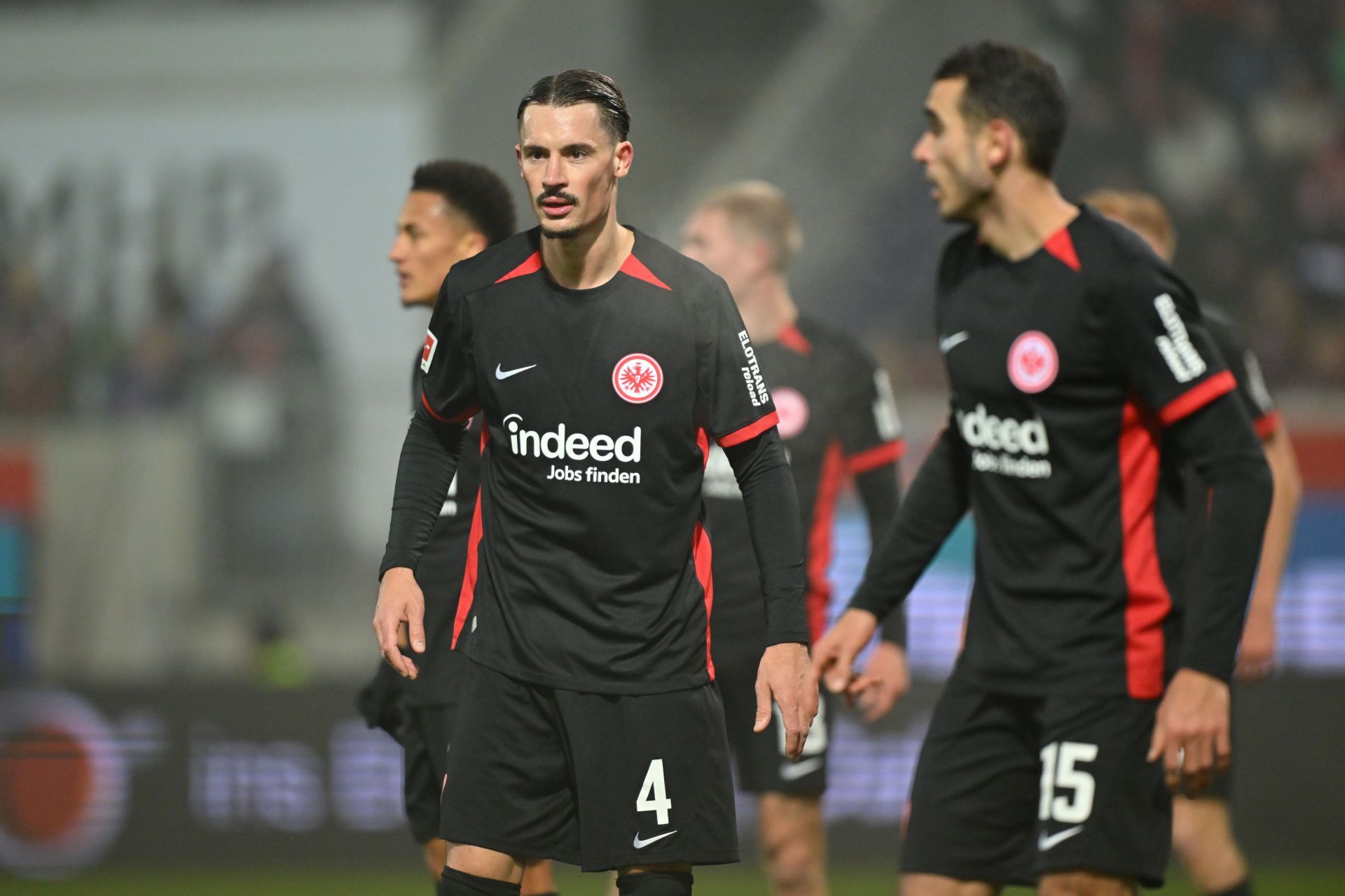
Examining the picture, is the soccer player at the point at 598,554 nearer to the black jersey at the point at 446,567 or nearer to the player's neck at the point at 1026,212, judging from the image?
the player's neck at the point at 1026,212

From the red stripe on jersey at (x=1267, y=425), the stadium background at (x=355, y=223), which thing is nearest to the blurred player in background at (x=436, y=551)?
the red stripe on jersey at (x=1267, y=425)

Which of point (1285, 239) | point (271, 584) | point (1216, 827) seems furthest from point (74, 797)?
point (1285, 239)

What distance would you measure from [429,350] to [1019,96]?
1331mm

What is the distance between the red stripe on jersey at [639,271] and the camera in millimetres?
3375

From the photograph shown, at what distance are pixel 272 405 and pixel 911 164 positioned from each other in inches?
198

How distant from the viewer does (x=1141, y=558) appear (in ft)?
10.8

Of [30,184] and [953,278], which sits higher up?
[30,184]

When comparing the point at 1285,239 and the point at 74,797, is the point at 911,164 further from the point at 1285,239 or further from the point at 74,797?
the point at 74,797

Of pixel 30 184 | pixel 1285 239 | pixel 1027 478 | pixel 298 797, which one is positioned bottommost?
pixel 298 797

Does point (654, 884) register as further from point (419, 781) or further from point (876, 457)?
point (876, 457)

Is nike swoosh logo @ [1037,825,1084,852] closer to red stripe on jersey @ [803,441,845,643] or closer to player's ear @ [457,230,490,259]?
red stripe on jersey @ [803,441,845,643]

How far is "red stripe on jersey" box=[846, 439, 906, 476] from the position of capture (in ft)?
16.6

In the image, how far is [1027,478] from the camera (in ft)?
11.0

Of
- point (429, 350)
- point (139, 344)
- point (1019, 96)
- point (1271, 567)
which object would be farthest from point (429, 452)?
point (139, 344)
